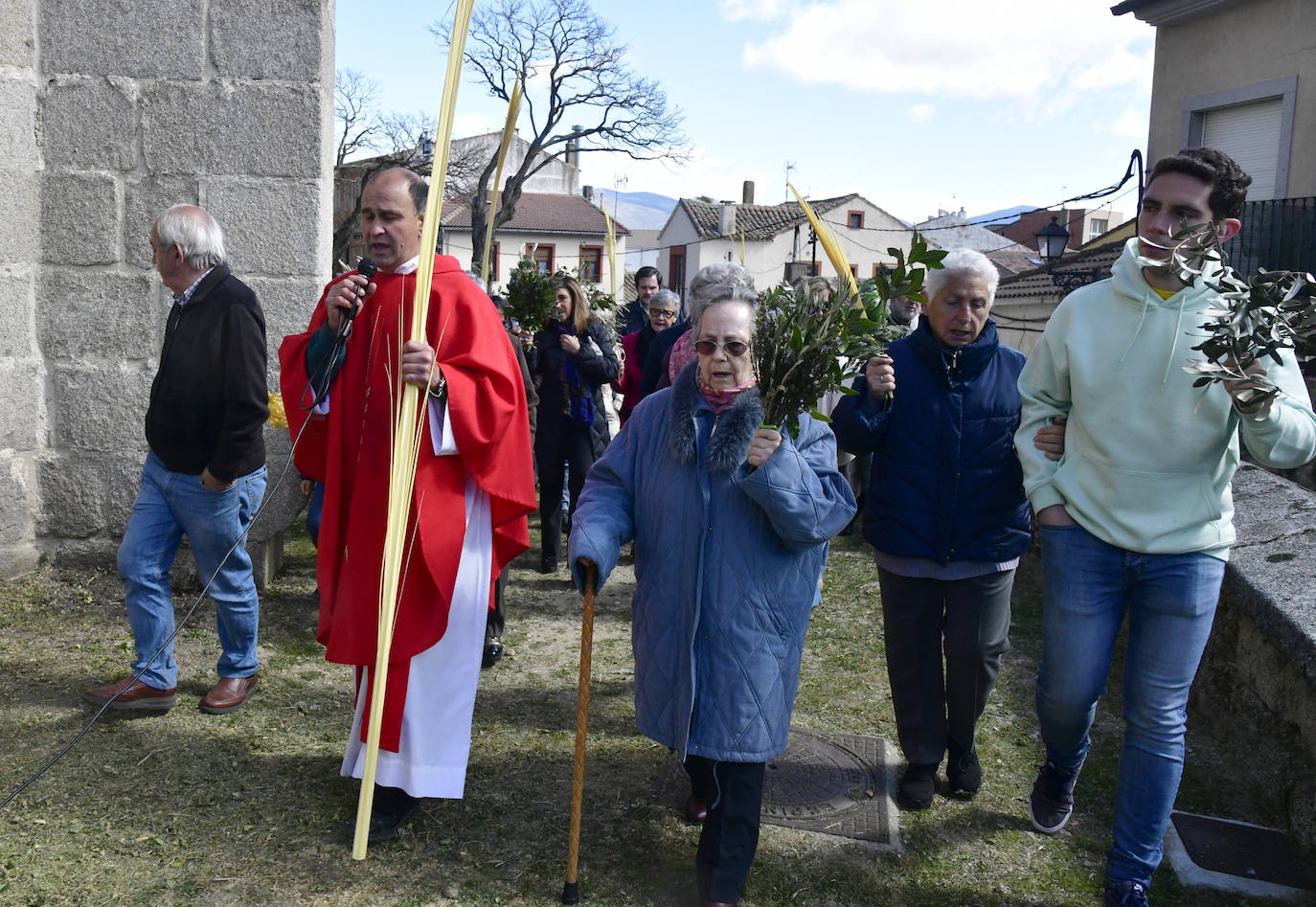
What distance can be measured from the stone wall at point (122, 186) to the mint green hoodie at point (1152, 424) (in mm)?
3946

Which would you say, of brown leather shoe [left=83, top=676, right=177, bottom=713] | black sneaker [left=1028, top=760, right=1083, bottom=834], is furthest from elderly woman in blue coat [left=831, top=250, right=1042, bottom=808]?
brown leather shoe [left=83, top=676, right=177, bottom=713]

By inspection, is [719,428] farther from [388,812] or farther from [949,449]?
[388,812]

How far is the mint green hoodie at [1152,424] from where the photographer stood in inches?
116

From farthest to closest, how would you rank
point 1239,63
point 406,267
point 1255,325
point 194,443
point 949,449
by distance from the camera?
point 1239,63, point 194,443, point 949,449, point 406,267, point 1255,325

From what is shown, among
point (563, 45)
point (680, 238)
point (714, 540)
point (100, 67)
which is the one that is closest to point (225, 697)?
point (714, 540)

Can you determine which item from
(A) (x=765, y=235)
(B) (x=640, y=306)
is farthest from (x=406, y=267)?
(A) (x=765, y=235)

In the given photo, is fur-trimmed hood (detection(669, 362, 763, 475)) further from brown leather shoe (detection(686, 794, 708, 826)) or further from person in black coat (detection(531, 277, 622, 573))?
person in black coat (detection(531, 277, 622, 573))

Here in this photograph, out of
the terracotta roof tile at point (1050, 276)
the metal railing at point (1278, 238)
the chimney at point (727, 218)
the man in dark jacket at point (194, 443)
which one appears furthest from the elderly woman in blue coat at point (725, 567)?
the chimney at point (727, 218)

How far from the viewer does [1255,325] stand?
2.55 metres

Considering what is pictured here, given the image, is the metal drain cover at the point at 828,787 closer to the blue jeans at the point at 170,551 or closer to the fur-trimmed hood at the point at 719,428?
the fur-trimmed hood at the point at 719,428

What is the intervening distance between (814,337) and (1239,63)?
554 inches

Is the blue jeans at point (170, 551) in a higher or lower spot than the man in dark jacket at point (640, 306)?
lower

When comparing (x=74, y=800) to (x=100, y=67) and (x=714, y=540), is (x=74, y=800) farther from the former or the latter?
(x=100, y=67)

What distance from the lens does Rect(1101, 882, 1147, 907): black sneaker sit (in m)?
3.00
